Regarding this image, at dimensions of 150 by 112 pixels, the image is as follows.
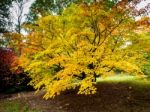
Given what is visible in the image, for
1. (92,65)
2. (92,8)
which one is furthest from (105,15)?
(92,65)

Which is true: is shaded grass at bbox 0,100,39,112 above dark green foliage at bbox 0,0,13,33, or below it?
below

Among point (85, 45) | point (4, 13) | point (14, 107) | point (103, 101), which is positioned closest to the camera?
point (85, 45)

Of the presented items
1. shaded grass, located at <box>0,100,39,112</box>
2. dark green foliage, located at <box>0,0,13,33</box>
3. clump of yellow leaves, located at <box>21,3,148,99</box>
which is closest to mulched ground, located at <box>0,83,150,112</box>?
shaded grass, located at <box>0,100,39,112</box>

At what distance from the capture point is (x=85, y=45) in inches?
514

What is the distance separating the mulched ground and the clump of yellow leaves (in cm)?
108

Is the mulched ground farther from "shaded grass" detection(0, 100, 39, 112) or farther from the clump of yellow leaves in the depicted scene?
the clump of yellow leaves

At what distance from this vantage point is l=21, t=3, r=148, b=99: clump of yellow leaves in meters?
12.5

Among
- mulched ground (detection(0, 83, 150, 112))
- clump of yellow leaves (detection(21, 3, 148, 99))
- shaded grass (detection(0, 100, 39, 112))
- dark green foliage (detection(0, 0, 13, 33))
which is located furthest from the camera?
dark green foliage (detection(0, 0, 13, 33))

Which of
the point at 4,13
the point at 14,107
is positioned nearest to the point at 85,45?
the point at 14,107

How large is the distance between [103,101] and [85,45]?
3221 millimetres

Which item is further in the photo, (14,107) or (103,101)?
(14,107)

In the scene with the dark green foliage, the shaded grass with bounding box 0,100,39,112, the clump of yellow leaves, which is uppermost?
the dark green foliage

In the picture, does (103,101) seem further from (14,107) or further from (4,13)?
(4,13)

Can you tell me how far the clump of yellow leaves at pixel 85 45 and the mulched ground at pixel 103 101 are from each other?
42.5 inches
